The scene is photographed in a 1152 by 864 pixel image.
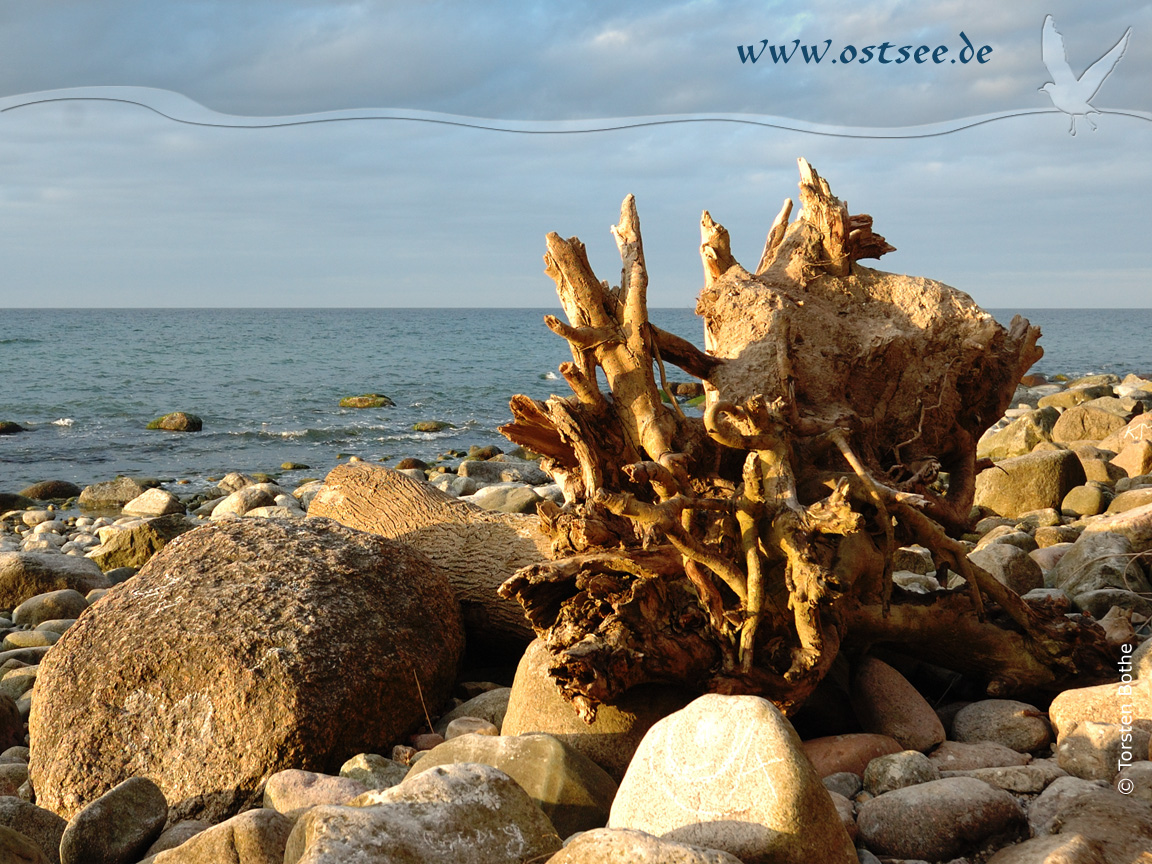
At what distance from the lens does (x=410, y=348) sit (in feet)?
191

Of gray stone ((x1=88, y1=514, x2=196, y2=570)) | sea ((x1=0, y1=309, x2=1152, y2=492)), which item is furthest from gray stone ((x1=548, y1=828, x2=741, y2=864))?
sea ((x1=0, y1=309, x2=1152, y2=492))

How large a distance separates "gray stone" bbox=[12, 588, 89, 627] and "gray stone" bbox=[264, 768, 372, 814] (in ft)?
15.0

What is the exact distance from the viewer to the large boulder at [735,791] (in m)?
2.88

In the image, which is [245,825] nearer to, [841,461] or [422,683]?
[422,683]

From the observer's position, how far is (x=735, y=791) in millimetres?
2965

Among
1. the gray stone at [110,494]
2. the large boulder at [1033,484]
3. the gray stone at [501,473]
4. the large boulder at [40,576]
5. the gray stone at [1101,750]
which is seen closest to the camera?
the gray stone at [1101,750]

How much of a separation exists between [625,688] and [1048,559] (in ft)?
15.1

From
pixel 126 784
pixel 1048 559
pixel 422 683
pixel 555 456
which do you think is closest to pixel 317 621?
pixel 422 683

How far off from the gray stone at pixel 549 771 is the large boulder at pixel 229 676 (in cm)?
88

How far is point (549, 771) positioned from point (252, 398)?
28.1 metres

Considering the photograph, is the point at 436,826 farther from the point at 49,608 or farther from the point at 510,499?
the point at 510,499

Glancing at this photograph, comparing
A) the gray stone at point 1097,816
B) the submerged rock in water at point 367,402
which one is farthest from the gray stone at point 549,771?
the submerged rock in water at point 367,402

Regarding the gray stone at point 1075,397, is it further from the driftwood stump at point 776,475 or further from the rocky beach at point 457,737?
the driftwood stump at point 776,475

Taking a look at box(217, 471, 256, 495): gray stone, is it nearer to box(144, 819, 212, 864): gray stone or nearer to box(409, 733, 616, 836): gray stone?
box(144, 819, 212, 864): gray stone
